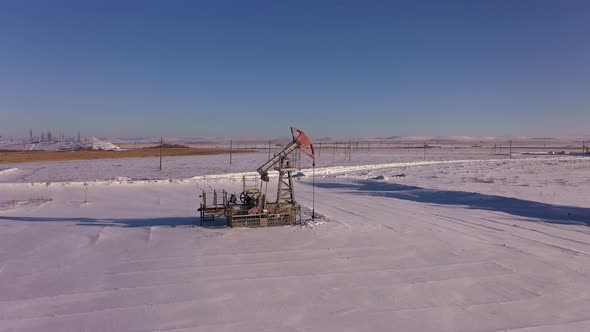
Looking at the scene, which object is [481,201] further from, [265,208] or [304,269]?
[304,269]

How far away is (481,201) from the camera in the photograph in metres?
16.7

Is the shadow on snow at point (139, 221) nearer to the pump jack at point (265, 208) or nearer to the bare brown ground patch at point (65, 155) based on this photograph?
the pump jack at point (265, 208)

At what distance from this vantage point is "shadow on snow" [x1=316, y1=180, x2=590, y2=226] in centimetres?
1359

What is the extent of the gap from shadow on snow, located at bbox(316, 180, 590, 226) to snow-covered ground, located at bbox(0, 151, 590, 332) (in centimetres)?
10

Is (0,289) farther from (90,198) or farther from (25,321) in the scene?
(90,198)

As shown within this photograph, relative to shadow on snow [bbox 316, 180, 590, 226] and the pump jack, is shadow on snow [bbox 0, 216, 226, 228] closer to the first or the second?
the pump jack

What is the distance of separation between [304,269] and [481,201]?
Result: 36.7 feet

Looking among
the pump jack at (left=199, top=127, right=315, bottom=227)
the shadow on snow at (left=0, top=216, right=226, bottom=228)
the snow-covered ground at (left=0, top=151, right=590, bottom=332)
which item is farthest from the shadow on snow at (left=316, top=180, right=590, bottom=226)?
the shadow on snow at (left=0, top=216, right=226, bottom=228)

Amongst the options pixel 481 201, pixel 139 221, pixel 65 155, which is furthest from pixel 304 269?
pixel 65 155

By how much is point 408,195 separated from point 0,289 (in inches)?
609

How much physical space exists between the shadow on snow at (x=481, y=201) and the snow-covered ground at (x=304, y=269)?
10 centimetres

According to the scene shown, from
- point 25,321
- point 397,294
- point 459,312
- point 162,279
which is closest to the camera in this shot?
point 25,321

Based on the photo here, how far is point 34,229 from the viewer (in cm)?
1161

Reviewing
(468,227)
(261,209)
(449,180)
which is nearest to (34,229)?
(261,209)
